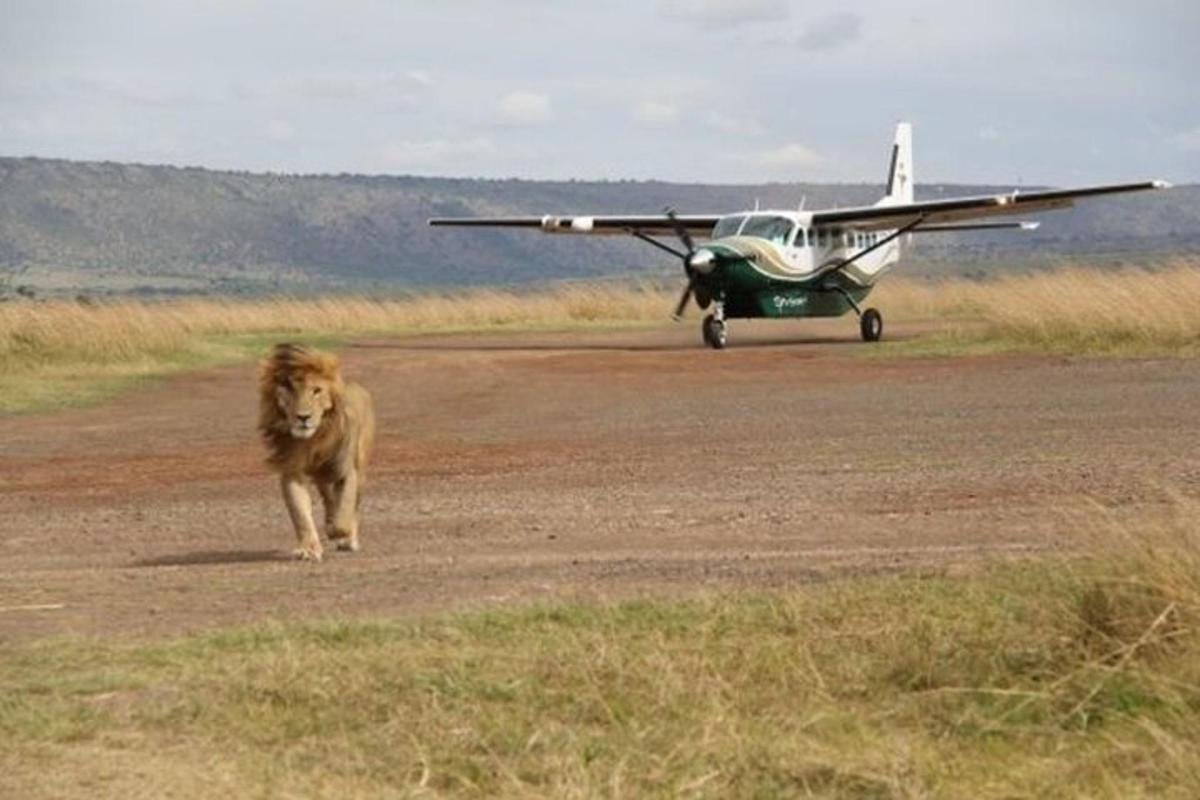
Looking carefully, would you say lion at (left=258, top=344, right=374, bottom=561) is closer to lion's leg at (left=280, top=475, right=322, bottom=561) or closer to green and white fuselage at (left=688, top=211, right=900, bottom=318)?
lion's leg at (left=280, top=475, right=322, bottom=561)

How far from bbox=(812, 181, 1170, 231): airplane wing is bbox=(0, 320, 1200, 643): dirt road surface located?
1202 cm

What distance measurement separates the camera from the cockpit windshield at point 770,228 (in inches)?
1533

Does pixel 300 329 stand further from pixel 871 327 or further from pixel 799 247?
pixel 871 327

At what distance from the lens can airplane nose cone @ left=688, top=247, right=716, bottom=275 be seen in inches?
1476

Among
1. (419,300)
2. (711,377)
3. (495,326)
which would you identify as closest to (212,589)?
(711,377)

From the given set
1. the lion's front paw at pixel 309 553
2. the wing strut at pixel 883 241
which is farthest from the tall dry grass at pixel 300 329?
the lion's front paw at pixel 309 553

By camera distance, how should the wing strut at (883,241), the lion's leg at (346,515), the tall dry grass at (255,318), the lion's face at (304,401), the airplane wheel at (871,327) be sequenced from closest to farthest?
1. the lion's face at (304,401)
2. the lion's leg at (346,515)
3. the tall dry grass at (255,318)
4. the airplane wheel at (871,327)
5. the wing strut at (883,241)

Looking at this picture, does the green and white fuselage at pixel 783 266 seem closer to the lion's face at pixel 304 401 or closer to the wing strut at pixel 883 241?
the wing strut at pixel 883 241

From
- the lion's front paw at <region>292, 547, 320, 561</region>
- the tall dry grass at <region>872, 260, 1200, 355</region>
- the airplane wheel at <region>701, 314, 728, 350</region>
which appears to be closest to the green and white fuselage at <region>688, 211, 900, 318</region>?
the airplane wheel at <region>701, 314, 728, 350</region>

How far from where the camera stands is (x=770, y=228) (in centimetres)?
3909

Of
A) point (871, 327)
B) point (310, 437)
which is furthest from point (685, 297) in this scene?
point (310, 437)

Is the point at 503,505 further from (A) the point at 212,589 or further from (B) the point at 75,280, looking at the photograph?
(B) the point at 75,280

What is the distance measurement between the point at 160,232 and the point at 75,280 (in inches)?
1204

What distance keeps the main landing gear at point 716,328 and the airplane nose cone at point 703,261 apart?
969 millimetres
